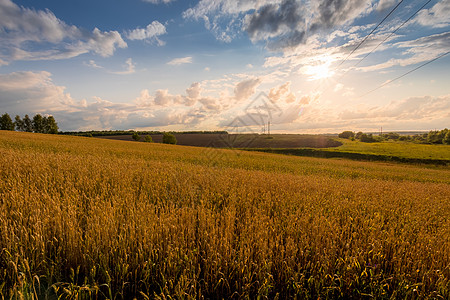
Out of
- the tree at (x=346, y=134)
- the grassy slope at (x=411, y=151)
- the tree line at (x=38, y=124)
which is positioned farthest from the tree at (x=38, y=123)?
the tree at (x=346, y=134)

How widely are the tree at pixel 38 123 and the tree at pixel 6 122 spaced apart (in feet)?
32.7

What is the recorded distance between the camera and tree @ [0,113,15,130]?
87.7 metres

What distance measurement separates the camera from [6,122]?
290ft

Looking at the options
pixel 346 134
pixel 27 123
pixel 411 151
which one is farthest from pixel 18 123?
pixel 346 134

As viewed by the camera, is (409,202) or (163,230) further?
(409,202)

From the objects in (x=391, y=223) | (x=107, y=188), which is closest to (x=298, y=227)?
(x=391, y=223)

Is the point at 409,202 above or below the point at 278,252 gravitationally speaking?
below

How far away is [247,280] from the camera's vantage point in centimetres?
207

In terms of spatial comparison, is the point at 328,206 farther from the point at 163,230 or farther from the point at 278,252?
the point at 163,230

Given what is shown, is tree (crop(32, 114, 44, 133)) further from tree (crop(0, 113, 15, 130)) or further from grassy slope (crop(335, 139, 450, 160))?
grassy slope (crop(335, 139, 450, 160))

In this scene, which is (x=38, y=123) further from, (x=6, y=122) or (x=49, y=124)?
(x=6, y=122)

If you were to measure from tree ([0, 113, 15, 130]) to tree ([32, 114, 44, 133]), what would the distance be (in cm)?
995

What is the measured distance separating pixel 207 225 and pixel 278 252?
1114 mm

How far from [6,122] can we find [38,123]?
40.2 ft
